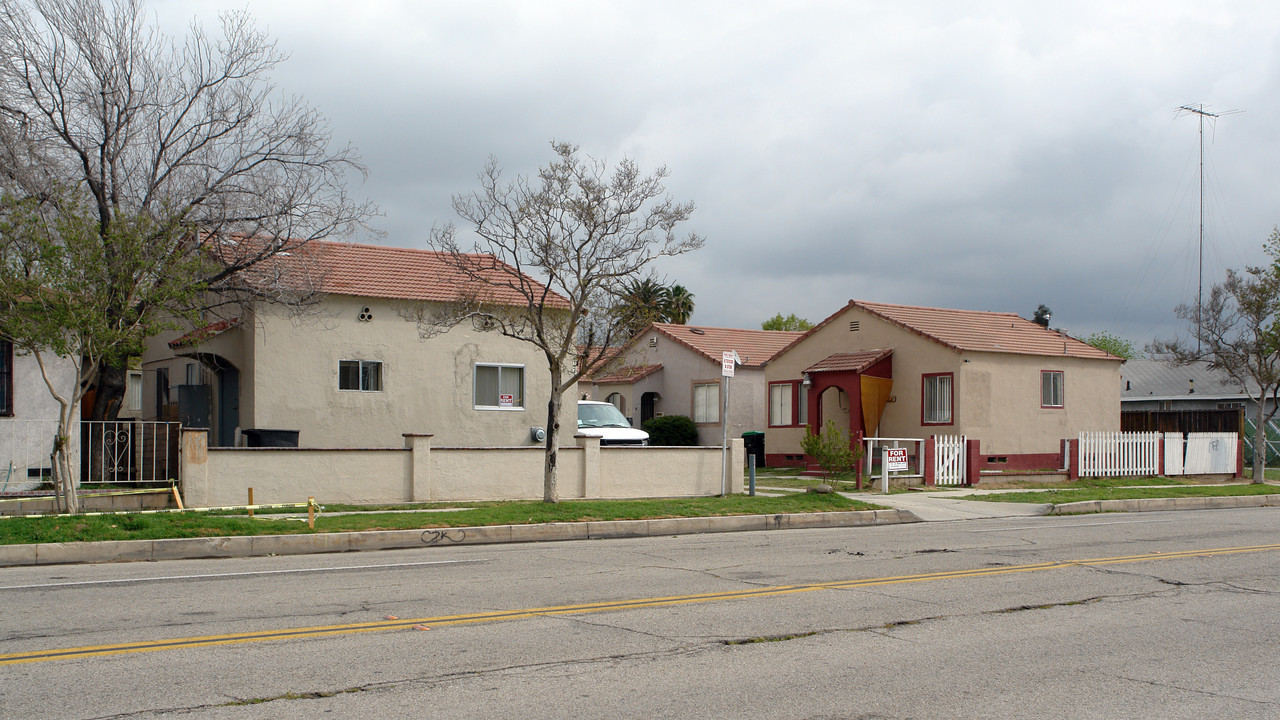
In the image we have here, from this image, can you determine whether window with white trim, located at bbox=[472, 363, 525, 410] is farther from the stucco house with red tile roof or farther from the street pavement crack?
the street pavement crack

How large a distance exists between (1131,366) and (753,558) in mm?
42955

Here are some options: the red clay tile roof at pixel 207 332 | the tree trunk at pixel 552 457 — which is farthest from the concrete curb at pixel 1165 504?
the red clay tile roof at pixel 207 332

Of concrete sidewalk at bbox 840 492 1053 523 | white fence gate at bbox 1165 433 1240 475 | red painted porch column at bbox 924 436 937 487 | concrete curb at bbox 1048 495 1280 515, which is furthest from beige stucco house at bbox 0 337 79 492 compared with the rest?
white fence gate at bbox 1165 433 1240 475

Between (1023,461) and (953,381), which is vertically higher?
(953,381)

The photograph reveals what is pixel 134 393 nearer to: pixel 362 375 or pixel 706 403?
pixel 362 375

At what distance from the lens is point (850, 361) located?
28.8 m

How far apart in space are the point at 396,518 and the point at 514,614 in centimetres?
705

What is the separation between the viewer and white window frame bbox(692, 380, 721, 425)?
1404 inches

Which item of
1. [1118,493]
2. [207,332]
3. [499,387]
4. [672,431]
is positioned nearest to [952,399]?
[1118,493]

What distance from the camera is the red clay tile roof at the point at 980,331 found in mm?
27500

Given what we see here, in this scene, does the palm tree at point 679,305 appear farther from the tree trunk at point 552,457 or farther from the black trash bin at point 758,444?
the tree trunk at point 552,457

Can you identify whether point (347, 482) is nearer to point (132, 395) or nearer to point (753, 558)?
point (753, 558)

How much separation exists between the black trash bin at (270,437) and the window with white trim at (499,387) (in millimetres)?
4519

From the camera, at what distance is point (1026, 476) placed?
84.5 feet
